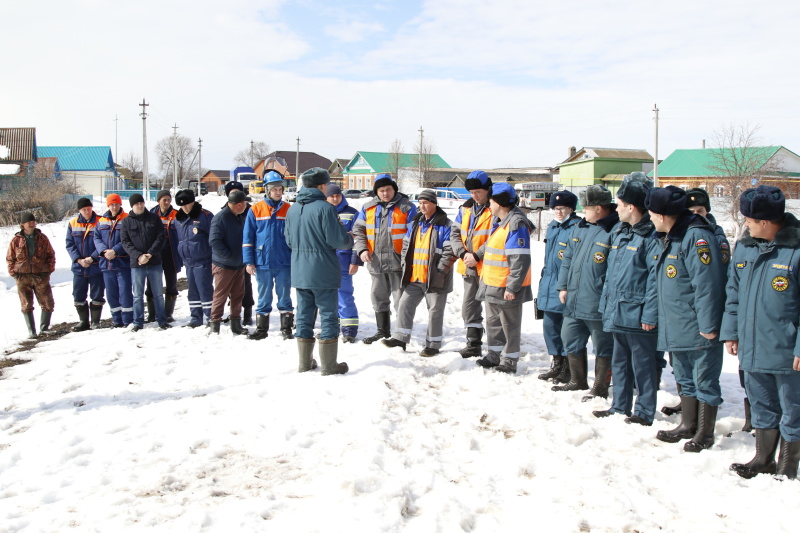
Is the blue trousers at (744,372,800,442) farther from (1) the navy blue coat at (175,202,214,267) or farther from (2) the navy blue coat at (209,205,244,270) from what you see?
(1) the navy blue coat at (175,202,214,267)

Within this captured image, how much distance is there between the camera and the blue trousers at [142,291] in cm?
880

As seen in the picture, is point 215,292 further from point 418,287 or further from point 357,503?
point 357,503

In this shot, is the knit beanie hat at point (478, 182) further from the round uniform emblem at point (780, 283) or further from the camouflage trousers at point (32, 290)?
the camouflage trousers at point (32, 290)

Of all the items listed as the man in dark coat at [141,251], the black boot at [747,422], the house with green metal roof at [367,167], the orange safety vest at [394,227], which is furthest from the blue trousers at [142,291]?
the house with green metal roof at [367,167]

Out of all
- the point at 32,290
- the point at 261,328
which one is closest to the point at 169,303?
the point at 32,290

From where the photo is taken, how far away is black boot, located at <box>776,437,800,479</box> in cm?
391

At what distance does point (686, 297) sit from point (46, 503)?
4638mm

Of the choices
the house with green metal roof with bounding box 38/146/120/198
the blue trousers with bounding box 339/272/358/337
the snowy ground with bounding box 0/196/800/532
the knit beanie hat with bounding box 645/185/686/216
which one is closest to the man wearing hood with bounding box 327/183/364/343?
the blue trousers with bounding box 339/272/358/337

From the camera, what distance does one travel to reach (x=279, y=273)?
804cm

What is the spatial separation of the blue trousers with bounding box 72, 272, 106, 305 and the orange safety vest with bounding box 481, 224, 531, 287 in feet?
21.7

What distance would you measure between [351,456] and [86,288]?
23.4 ft

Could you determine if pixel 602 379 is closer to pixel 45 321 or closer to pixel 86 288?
pixel 86 288

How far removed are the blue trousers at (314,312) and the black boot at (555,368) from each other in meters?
2.26

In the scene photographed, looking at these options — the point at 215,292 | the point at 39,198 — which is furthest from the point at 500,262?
the point at 39,198
